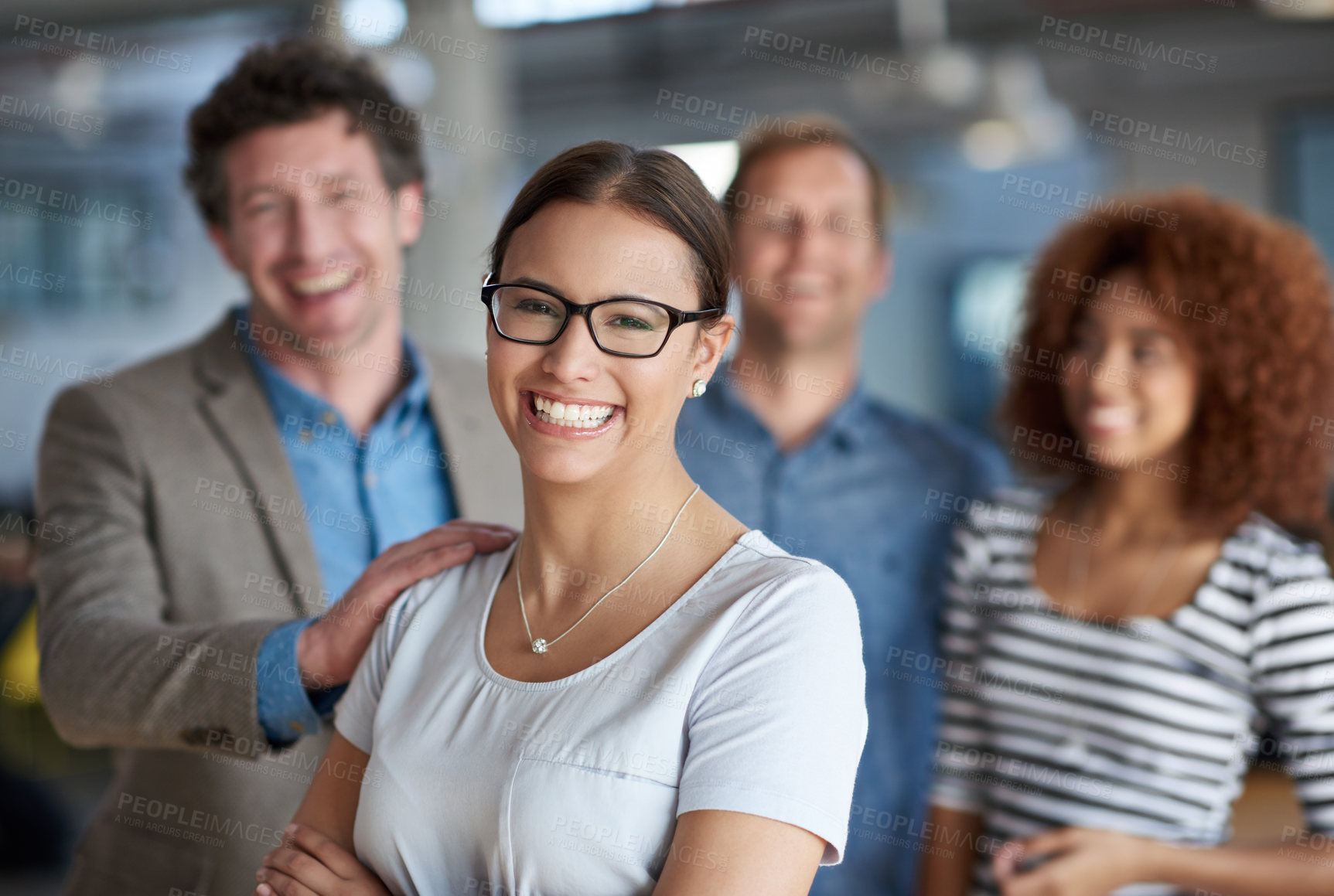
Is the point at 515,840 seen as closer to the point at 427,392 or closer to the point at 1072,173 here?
the point at 427,392

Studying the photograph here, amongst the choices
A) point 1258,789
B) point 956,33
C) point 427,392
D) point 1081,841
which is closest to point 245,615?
point 427,392

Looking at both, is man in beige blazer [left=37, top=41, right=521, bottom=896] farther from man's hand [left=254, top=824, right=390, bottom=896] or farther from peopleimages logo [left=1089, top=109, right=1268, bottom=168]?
peopleimages logo [left=1089, top=109, right=1268, bottom=168]

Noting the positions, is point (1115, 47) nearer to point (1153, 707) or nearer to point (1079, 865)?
point (1153, 707)

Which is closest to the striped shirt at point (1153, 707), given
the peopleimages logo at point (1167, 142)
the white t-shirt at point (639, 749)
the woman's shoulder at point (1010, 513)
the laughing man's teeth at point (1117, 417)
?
the woman's shoulder at point (1010, 513)

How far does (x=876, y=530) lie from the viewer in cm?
243

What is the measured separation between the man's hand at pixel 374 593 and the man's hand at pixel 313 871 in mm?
225

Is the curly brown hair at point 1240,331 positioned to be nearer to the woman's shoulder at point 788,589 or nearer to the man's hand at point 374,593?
the woman's shoulder at point 788,589

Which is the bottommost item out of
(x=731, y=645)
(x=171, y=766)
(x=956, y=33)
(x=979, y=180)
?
(x=171, y=766)

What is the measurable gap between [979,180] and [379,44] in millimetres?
7913

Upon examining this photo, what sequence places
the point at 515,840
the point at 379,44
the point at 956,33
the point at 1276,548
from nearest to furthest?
the point at 515,840 → the point at 1276,548 → the point at 379,44 → the point at 956,33

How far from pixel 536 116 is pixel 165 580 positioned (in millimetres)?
7491

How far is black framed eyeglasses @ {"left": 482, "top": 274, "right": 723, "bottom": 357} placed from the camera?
1.27m

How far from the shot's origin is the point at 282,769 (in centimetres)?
191

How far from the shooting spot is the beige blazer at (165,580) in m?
1.80
